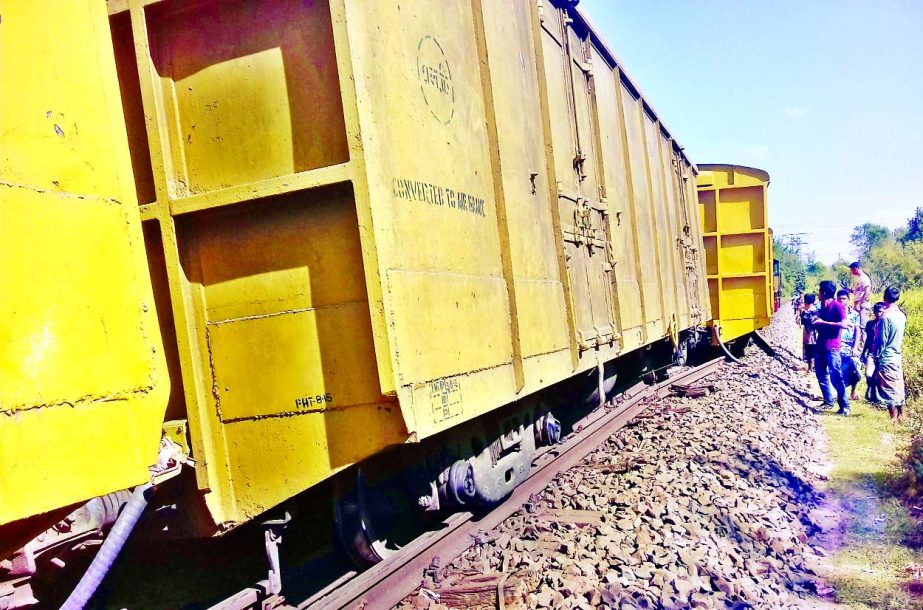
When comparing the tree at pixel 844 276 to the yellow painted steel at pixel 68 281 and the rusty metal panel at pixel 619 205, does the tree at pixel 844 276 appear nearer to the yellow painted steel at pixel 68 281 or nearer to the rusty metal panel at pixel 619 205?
the rusty metal panel at pixel 619 205

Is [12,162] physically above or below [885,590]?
above

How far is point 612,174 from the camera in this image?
7.07 meters

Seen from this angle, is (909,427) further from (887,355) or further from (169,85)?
(169,85)

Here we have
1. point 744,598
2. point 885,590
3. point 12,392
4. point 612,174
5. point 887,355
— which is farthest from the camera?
point 887,355

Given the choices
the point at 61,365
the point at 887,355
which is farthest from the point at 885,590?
the point at 887,355

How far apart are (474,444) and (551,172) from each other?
6.75 ft

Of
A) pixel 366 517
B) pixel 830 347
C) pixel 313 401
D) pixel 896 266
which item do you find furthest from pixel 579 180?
pixel 896 266

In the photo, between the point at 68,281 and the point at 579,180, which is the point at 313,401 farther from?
the point at 579,180

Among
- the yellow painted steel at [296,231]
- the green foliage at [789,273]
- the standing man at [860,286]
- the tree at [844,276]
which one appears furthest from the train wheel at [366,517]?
the green foliage at [789,273]

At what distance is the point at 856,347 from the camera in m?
10.4

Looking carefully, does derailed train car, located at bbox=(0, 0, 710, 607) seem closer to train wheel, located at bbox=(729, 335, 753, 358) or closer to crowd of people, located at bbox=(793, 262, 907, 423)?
crowd of people, located at bbox=(793, 262, 907, 423)

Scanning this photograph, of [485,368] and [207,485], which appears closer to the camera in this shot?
[207,485]

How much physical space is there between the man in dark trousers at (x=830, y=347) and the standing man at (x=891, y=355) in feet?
2.86

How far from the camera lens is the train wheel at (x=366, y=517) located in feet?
11.6
